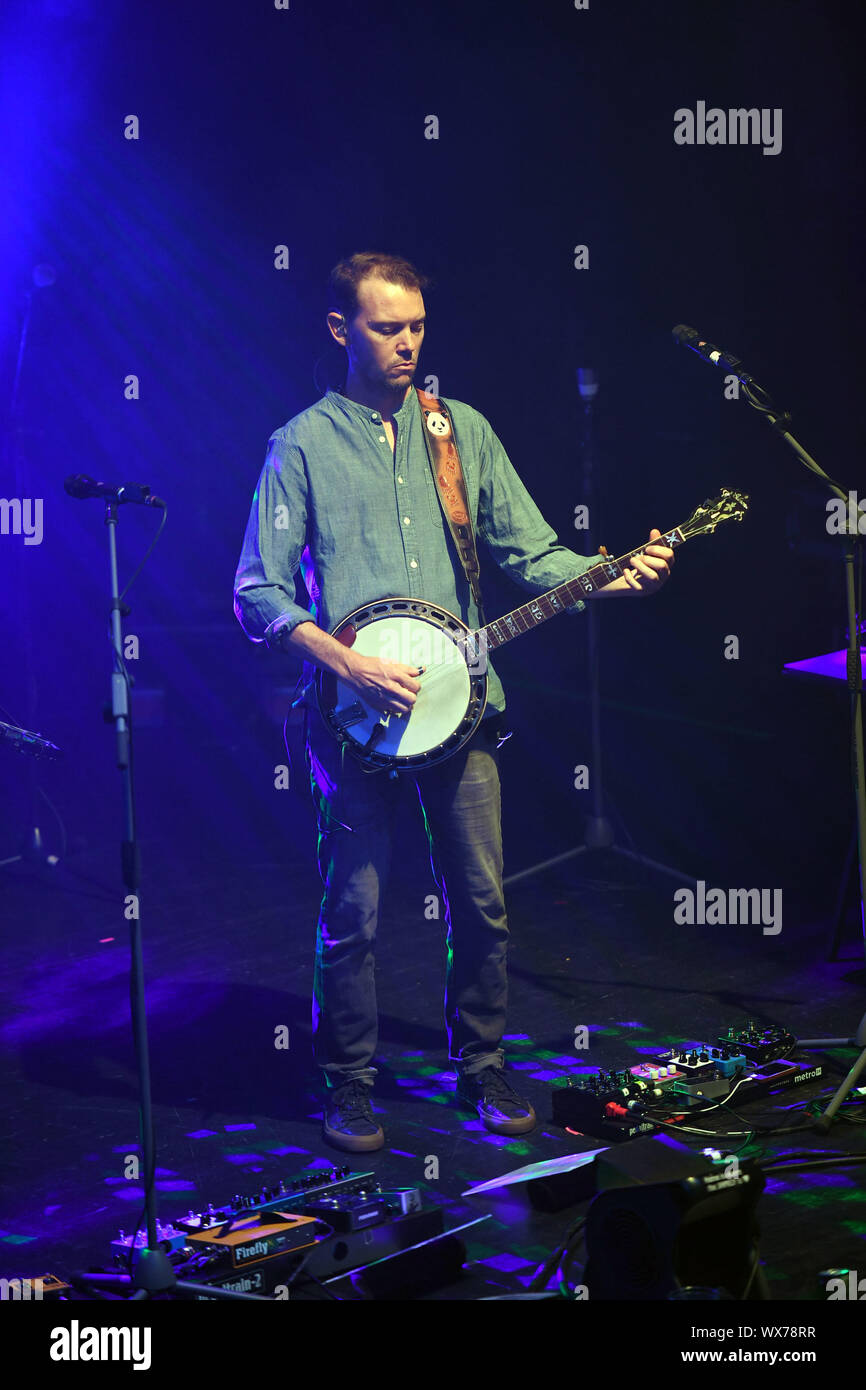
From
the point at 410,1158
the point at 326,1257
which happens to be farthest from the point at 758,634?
the point at 326,1257

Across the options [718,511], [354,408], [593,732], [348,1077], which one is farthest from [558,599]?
[593,732]

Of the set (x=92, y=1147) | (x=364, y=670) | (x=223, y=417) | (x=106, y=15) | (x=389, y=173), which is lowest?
(x=92, y=1147)

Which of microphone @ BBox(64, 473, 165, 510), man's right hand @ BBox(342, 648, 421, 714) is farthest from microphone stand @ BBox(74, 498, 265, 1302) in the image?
man's right hand @ BBox(342, 648, 421, 714)

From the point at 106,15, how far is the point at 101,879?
4090mm

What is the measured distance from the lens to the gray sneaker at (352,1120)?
13.2ft

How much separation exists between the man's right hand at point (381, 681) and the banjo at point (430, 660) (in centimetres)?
5

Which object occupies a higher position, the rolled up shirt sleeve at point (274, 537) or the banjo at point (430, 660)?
the rolled up shirt sleeve at point (274, 537)

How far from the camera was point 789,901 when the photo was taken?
6215 millimetres

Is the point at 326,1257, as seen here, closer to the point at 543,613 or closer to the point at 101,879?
the point at 543,613

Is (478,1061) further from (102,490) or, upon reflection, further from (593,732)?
(593,732)

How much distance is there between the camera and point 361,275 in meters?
4.12

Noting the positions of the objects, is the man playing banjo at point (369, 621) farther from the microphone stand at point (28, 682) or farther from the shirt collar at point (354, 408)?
the microphone stand at point (28, 682)

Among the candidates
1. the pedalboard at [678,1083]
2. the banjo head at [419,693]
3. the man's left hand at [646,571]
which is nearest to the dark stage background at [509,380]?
the pedalboard at [678,1083]
